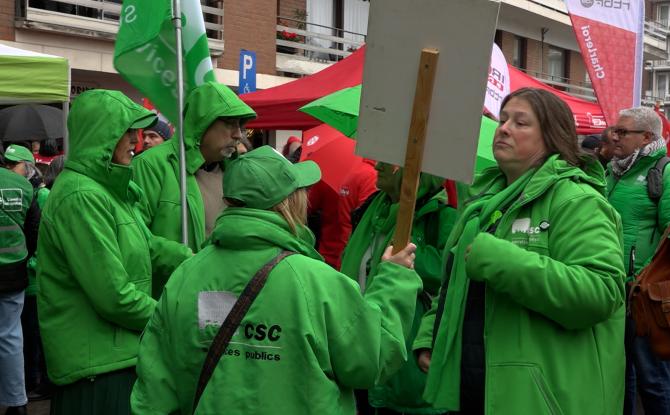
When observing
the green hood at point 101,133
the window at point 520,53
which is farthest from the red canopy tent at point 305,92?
the window at point 520,53

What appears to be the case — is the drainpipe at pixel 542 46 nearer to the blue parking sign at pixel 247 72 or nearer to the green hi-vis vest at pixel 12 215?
the blue parking sign at pixel 247 72

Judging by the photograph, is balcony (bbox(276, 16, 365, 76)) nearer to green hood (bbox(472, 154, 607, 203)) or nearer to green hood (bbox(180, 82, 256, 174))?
green hood (bbox(180, 82, 256, 174))

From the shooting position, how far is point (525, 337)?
2666mm

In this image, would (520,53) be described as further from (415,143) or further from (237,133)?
(415,143)

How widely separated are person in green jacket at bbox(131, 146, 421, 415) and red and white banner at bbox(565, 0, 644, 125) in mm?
4752

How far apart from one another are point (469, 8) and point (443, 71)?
0.68ft

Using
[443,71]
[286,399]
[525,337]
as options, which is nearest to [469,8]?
[443,71]

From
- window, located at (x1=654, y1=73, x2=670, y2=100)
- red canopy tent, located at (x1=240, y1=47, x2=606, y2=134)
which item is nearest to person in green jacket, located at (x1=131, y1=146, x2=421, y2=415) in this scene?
red canopy tent, located at (x1=240, y1=47, x2=606, y2=134)

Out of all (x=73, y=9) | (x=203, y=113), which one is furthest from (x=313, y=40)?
(x=203, y=113)

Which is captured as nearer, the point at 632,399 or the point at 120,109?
the point at 120,109

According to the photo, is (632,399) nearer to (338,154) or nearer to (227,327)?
(338,154)

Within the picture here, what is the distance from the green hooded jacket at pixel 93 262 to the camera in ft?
10.5

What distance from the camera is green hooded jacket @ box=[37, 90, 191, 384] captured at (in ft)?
10.5

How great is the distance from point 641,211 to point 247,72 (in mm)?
5942
